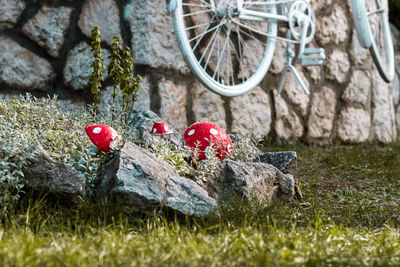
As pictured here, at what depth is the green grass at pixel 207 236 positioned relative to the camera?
4.89 ft

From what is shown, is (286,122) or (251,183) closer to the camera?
(251,183)

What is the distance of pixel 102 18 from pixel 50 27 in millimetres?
380

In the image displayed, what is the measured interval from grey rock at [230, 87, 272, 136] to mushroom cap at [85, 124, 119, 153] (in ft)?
5.92

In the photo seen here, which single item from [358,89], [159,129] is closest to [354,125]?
[358,89]

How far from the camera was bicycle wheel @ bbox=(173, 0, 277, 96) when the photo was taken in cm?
356

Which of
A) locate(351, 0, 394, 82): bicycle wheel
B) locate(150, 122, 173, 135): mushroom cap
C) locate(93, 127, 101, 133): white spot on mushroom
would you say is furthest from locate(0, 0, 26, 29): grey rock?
locate(351, 0, 394, 82): bicycle wheel

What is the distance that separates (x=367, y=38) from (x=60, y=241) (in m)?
3.32

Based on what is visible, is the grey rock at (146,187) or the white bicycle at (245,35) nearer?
the grey rock at (146,187)

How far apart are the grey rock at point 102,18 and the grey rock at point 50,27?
0.12 meters

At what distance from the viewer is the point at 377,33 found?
5.22 meters

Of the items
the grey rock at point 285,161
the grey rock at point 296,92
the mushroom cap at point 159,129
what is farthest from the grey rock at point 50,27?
the grey rock at point 296,92

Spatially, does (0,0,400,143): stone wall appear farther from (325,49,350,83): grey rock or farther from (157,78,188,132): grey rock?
(325,49,350,83): grey rock

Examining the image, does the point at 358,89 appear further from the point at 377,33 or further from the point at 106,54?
the point at 106,54

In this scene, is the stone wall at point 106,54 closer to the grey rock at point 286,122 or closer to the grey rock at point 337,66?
the grey rock at point 286,122
